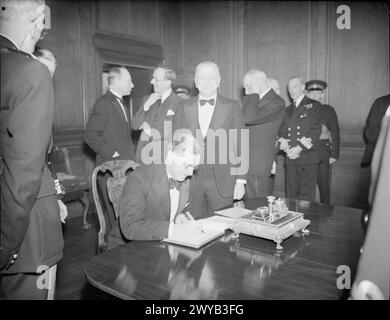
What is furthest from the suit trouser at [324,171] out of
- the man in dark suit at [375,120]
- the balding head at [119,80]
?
the balding head at [119,80]

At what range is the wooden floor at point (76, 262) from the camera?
3.01m

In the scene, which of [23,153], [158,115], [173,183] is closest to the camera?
[23,153]

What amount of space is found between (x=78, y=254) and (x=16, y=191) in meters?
2.79

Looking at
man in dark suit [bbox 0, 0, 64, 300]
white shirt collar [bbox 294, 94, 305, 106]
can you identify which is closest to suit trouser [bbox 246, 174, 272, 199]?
white shirt collar [bbox 294, 94, 305, 106]

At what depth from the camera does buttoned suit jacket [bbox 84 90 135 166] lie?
13.6 feet

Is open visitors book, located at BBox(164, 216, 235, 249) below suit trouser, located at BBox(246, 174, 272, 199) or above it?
above

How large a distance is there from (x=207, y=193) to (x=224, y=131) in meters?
0.57

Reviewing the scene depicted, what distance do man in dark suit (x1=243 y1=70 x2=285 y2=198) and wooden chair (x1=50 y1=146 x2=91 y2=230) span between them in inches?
86.5

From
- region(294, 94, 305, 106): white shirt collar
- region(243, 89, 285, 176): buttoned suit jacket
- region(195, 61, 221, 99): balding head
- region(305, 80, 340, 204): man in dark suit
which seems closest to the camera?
region(195, 61, 221, 99): balding head

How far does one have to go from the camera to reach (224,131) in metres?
3.16

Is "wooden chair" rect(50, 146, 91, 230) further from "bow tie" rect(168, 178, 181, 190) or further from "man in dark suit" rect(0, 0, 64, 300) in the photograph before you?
"man in dark suit" rect(0, 0, 64, 300)

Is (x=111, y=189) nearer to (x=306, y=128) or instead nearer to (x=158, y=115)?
(x=158, y=115)

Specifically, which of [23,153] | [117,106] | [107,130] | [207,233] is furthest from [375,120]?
[23,153]
